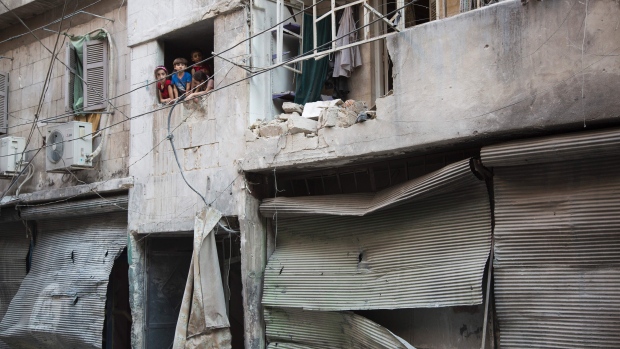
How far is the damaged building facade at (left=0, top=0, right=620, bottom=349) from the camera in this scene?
19.7 feet

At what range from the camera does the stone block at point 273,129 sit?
8.03m

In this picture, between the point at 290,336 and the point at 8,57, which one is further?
the point at 8,57

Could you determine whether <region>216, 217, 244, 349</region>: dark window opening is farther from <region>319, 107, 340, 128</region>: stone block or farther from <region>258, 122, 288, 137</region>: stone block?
<region>319, 107, 340, 128</region>: stone block

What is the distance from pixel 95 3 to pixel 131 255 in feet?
13.5

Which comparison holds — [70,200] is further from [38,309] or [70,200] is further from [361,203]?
[361,203]

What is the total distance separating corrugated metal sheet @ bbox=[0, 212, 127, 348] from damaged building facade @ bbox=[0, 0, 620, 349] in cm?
4

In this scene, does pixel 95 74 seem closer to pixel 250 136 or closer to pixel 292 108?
pixel 250 136

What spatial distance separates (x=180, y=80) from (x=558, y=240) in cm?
559

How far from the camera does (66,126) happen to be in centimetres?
1050

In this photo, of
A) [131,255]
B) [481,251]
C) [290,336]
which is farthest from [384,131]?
[131,255]

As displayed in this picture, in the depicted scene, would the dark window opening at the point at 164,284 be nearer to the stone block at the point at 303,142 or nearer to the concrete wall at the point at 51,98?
the concrete wall at the point at 51,98

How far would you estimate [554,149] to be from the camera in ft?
19.1

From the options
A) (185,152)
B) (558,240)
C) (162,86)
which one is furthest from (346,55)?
(558,240)

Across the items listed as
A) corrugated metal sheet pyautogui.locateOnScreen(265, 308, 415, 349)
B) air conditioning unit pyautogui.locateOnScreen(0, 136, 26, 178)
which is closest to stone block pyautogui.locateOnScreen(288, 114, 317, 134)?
corrugated metal sheet pyautogui.locateOnScreen(265, 308, 415, 349)
